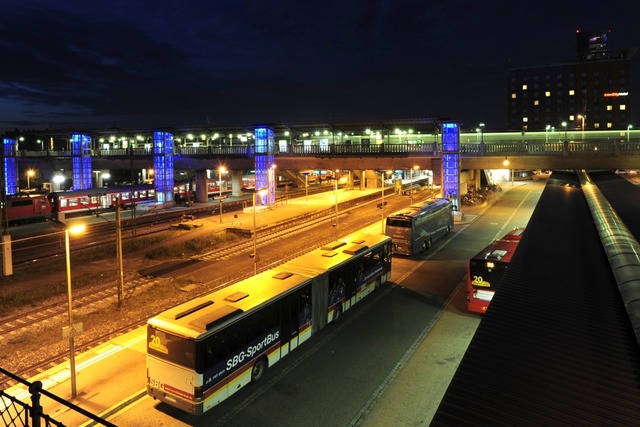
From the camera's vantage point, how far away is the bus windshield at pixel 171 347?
11945 millimetres

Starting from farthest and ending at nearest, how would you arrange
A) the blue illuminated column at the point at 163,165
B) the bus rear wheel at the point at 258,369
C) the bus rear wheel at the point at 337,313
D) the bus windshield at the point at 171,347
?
the blue illuminated column at the point at 163,165 < the bus rear wheel at the point at 337,313 < the bus rear wheel at the point at 258,369 < the bus windshield at the point at 171,347

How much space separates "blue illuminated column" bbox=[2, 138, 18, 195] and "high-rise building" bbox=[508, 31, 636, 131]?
473 ft

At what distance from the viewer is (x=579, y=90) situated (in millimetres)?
151125

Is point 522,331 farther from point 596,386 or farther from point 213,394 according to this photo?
point 213,394

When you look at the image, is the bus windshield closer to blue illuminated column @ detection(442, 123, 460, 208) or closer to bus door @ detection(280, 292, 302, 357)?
bus door @ detection(280, 292, 302, 357)

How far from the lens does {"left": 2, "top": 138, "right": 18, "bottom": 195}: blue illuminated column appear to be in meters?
70.8

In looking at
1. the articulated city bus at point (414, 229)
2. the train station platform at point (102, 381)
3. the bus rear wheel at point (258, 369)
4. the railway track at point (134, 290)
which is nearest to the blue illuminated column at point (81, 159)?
the railway track at point (134, 290)

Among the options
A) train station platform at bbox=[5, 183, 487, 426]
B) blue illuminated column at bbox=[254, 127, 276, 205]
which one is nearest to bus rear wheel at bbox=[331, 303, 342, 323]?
train station platform at bbox=[5, 183, 487, 426]

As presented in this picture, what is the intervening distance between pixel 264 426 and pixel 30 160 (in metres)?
83.7

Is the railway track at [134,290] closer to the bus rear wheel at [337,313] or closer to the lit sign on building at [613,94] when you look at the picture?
the bus rear wheel at [337,313]

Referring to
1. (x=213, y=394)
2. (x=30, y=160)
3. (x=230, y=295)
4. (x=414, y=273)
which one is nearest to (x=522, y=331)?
(x=213, y=394)

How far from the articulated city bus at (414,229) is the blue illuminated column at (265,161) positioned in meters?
26.1

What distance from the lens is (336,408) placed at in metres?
12.5

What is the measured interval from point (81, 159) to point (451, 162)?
55647 mm
